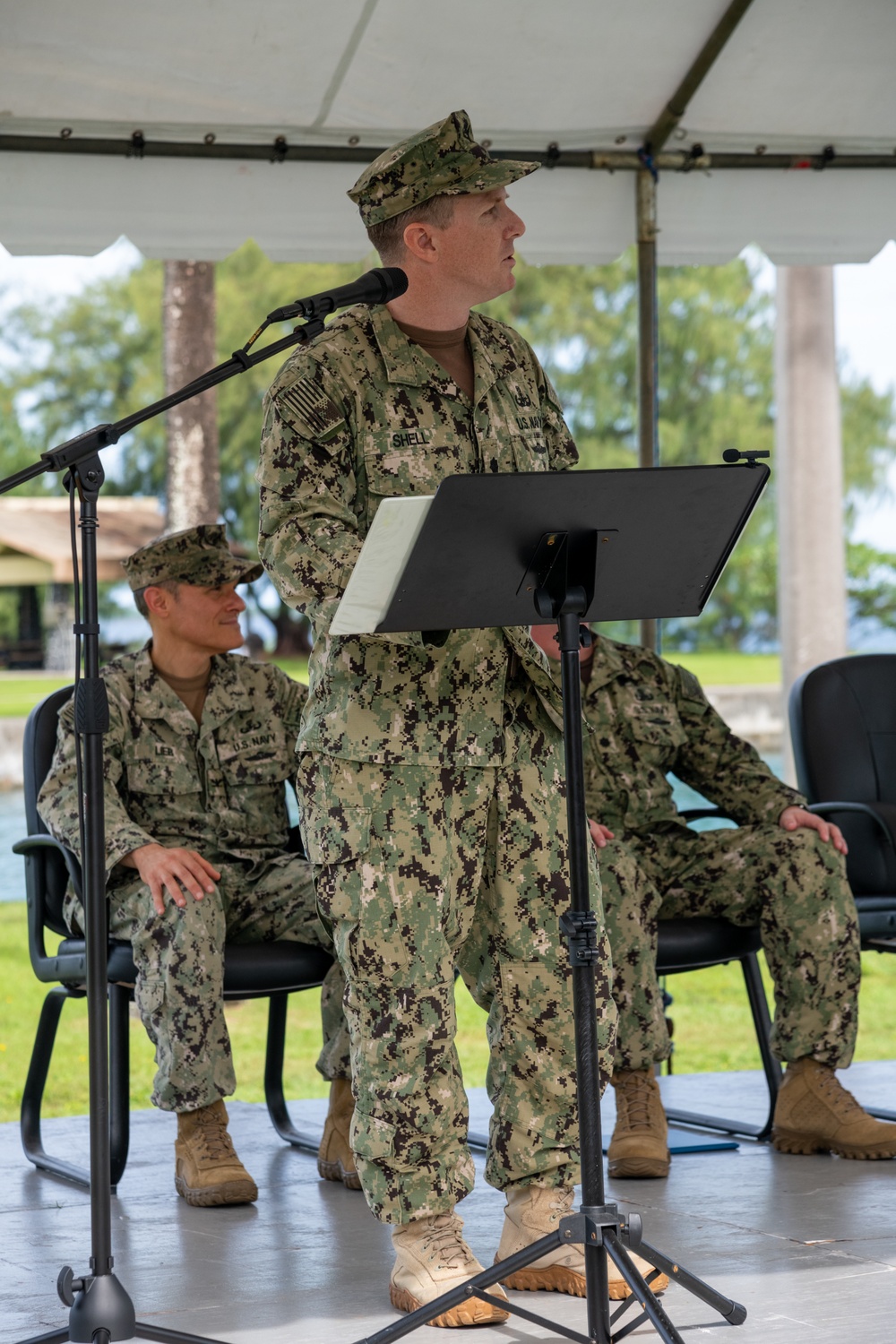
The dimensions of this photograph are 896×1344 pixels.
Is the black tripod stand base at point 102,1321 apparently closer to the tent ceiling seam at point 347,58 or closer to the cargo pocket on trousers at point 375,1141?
the cargo pocket on trousers at point 375,1141

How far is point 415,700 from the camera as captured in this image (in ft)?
8.90

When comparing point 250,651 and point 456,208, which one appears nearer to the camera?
point 456,208

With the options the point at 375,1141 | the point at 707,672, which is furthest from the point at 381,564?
the point at 707,672

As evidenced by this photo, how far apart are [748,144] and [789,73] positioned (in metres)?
0.26

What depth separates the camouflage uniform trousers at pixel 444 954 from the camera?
268 centimetres

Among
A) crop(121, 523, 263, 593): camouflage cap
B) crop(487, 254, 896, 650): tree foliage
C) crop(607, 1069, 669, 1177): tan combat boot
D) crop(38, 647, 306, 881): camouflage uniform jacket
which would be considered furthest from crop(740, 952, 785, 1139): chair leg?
crop(487, 254, 896, 650): tree foliage

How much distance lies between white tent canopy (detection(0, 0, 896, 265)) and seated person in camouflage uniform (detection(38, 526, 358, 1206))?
0.98m

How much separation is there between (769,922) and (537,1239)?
1455 mm

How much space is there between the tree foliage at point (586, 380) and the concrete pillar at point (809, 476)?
132 inches

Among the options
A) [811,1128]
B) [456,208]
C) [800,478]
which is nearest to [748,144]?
[456,208]

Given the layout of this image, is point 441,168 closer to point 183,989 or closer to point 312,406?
point 312,406

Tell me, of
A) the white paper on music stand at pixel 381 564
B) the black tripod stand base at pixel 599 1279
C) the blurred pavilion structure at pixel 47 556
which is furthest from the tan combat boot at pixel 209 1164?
the blurred pavilion structure at pixel 47 556

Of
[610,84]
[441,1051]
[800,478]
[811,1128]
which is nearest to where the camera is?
[441,1051]

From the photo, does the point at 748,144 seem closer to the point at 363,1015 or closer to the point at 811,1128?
the point at 811,1128
